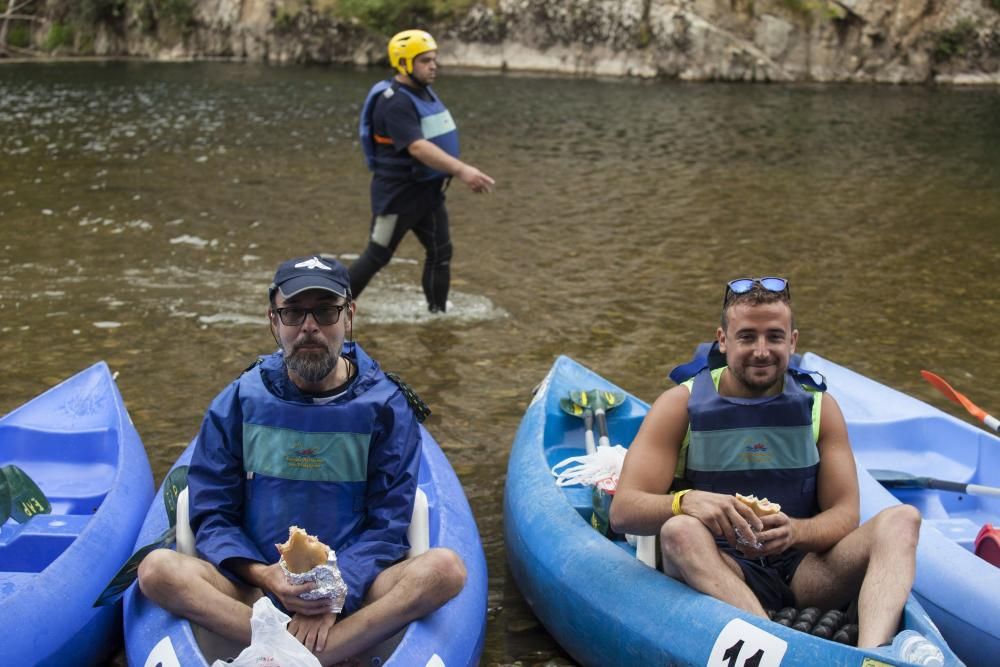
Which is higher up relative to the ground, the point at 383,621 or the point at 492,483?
the point at 383,621

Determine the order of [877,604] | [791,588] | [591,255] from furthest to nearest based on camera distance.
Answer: [591,255] < [791,588] < [877,604]

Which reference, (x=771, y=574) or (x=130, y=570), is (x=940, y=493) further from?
(x=130, y=570)

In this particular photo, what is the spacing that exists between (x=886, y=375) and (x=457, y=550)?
4089 mm

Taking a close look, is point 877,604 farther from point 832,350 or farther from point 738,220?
point 738,220

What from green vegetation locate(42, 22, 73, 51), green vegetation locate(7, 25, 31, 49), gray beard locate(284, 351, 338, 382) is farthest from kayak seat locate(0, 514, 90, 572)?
green vegetation locate(7, 25, 31, 49)

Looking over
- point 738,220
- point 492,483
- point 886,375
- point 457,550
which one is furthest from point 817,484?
point 738,220

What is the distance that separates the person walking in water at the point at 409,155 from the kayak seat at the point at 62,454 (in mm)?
2630

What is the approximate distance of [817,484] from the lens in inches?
147

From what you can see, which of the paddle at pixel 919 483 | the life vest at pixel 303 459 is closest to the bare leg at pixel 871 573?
the paddle at pixel 919 483

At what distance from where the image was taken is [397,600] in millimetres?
3357

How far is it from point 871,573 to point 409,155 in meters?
4.42

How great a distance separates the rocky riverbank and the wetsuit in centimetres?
1769

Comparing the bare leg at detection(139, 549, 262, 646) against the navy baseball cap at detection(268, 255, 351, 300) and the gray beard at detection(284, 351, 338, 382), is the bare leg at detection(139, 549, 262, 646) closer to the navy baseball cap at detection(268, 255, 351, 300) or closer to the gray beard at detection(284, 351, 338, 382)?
the gray beard at detection(284, 351, 338, 382)

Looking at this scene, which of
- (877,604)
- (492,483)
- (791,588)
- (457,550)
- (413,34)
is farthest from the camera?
(413,34)
